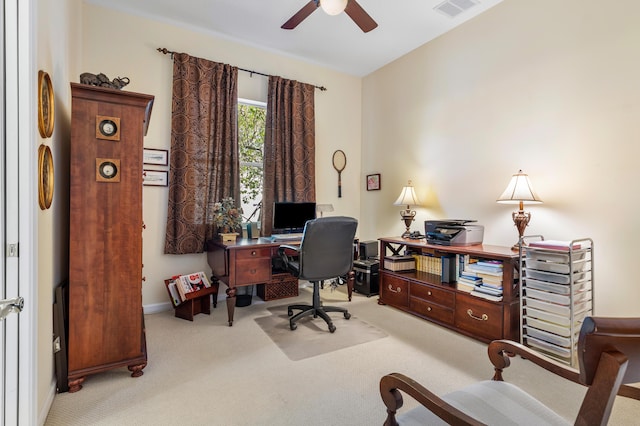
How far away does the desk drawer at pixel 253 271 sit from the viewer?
2.89 m

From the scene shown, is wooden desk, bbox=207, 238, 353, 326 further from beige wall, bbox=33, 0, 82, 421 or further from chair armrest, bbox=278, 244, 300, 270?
beige wall, bbox=33, 0, 82, 421

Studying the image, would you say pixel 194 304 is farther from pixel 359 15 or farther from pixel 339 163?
pixel 359 15

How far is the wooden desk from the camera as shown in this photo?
9.37 ft

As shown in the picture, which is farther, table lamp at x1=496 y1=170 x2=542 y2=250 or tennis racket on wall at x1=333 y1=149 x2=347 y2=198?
tennis racket on wall at x1=333 y1=149 x2=347 y2=198

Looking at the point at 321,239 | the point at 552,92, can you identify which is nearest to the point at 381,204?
the point at 321,239

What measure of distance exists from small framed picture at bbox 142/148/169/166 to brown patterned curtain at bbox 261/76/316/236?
110 cm

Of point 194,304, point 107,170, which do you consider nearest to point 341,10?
point 107,170

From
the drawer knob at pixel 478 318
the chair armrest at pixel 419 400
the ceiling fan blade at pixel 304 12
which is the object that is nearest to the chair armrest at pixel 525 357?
the chair armrest at pixel 419 400

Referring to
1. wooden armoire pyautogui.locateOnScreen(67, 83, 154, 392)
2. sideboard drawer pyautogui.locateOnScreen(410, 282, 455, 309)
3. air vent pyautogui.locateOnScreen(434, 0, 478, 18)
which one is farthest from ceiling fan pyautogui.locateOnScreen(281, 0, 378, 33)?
sideboard drawer pyautogui.locateOnScreen(410, 282, 455, 309)

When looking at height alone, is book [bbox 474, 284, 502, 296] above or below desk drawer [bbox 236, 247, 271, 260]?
below

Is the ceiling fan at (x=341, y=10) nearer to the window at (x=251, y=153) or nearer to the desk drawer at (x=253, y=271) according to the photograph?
the window at (x=251, y=153)

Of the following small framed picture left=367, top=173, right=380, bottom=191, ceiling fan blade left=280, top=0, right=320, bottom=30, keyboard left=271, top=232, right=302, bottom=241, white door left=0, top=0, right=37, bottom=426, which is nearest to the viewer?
white door left=0, top=0, right=37, bottom=426

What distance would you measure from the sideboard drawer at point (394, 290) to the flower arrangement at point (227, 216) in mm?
1708

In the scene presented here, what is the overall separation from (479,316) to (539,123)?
1707 millimetres
